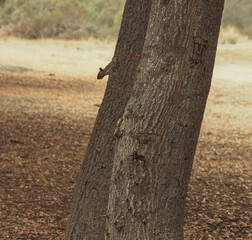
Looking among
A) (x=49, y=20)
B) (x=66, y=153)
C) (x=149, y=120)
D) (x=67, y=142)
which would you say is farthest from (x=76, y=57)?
(x=149, y=120)

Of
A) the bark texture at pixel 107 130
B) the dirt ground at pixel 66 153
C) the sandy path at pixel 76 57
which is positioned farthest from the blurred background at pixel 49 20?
the bark texture at pixel 107 130

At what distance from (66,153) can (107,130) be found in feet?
9.68

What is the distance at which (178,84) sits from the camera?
80.6 inches

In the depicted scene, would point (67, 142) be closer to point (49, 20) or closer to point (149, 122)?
point (149, 122)

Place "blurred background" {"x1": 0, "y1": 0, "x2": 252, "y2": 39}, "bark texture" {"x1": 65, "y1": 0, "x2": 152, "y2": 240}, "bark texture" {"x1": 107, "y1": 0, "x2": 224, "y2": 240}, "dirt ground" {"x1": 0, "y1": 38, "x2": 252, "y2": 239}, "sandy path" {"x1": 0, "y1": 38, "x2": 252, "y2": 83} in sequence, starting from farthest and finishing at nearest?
1. "blurred background" {"x1": 0, "y1": 0, "x2": 252, "y2": 39}
2. "sandy path" {"x1": 0, "y1": 38, "x2": 252, "y2": 83}
3. "dirt ground" {"x1": 0, "y1": 38, "x2": 252, "y2": 239}
4. "bark texture" {"x1": 65, "y1": 0, "x2": 152, "y2": 240}
5. "bark texture" {"x1": 107, "y1": 0, "x2": 224, "y2": 240}

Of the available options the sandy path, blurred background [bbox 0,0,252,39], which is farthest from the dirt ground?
blurred background [bbox 0,0,252,39]

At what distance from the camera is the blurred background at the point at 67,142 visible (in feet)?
12.8

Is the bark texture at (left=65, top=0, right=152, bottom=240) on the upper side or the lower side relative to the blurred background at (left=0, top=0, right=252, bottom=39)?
lower

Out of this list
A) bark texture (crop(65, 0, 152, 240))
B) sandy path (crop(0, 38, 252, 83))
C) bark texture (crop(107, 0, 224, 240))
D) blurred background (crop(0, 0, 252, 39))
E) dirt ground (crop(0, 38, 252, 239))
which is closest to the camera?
bark texture (crop(107, 0, 224, 240))

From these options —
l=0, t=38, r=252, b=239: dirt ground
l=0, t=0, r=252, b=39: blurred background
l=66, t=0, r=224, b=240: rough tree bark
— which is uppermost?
l=0, t=0, r=252, b=39: blurred background

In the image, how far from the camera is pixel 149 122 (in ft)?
6.58

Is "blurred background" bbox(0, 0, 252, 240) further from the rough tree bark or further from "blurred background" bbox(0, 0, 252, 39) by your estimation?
"blurred background" bbox(0, 0, 252, 39)

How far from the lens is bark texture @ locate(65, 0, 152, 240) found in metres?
2.76

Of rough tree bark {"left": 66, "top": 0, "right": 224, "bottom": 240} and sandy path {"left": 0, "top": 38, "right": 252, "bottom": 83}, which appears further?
sandy path {"left": 0, "top": 38, "right": 252, "bottom": 83}
